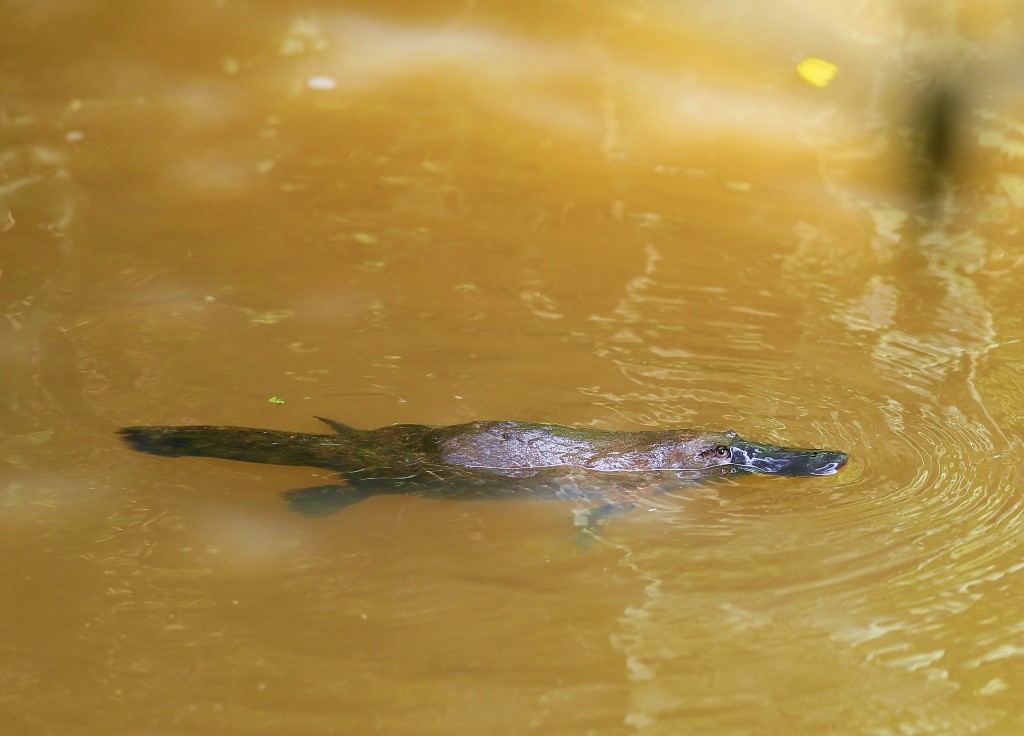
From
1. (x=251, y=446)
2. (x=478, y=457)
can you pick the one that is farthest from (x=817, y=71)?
(x=251, y=446)

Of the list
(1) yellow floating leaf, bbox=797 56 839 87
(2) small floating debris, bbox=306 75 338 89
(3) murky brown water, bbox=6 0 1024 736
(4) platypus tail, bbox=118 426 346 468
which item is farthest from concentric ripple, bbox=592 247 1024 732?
(2) small floating debris, bbox=306 75 338 89

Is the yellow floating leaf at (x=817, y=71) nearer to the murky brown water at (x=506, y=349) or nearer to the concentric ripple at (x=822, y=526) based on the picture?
the murky brown water at (x=506, y=349)

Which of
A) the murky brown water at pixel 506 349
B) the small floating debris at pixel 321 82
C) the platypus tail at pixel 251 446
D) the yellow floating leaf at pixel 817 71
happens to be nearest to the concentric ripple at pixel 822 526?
the murky brown water at pixel 506 349

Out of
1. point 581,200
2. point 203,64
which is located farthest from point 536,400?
point 203,64

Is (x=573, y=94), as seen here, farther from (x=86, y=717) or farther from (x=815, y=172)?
(x=86, y=717)

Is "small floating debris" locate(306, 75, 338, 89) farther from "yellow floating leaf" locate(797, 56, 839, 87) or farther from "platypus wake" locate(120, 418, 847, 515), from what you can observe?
"platypus wake" locate(120, 418, 847, 515)

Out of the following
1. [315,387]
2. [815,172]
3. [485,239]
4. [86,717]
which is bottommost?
[86,717]

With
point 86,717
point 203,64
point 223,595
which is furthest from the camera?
point 203,64
